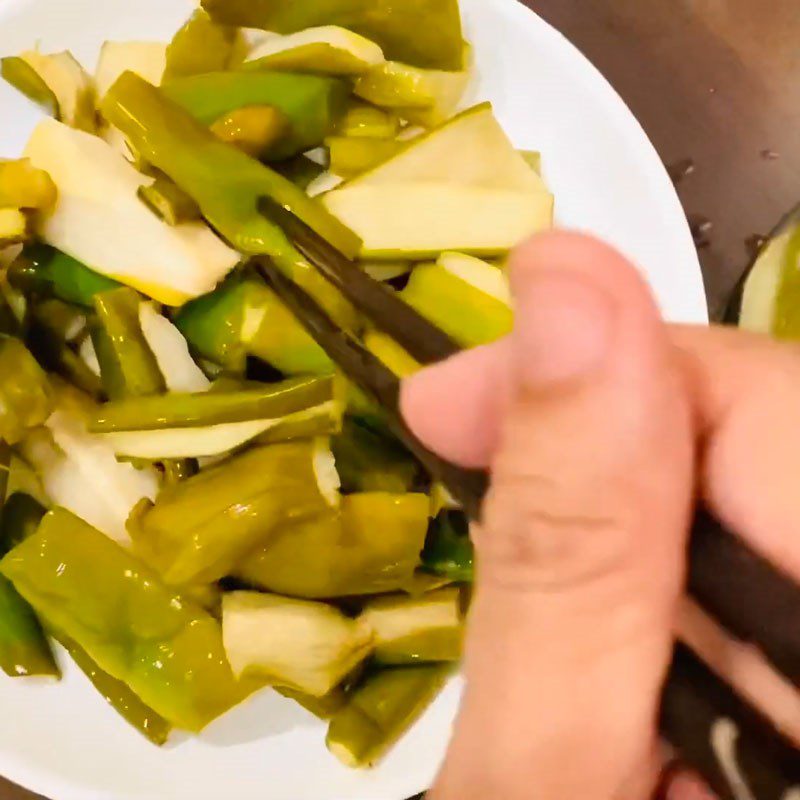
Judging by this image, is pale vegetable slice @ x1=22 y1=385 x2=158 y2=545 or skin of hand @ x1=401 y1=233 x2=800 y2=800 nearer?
skin of hand @ x1=401 y1=233 x2=800 y2=800

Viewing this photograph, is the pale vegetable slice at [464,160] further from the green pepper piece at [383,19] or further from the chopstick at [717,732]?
the chopstick at [717,732]

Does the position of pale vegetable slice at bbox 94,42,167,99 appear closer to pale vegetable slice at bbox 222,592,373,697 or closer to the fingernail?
pale vegetable slice at bbox 222,592,373,697

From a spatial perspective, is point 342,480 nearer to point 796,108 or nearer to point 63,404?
point 63,404

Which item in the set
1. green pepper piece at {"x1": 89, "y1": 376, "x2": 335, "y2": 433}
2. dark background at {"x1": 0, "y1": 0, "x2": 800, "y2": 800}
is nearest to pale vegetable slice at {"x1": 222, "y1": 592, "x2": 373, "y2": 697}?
green pepper piece at {"x1": 89, "y1": 376, "x2": 335, "y2": 433}

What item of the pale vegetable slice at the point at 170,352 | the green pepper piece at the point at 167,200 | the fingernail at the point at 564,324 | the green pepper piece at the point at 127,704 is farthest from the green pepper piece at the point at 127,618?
the fingernail at the point at 564,324

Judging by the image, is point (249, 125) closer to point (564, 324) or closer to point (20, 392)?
point (20, 392)

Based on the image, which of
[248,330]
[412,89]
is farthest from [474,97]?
[248,330]

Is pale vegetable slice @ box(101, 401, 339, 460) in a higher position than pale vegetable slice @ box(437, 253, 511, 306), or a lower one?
lower
